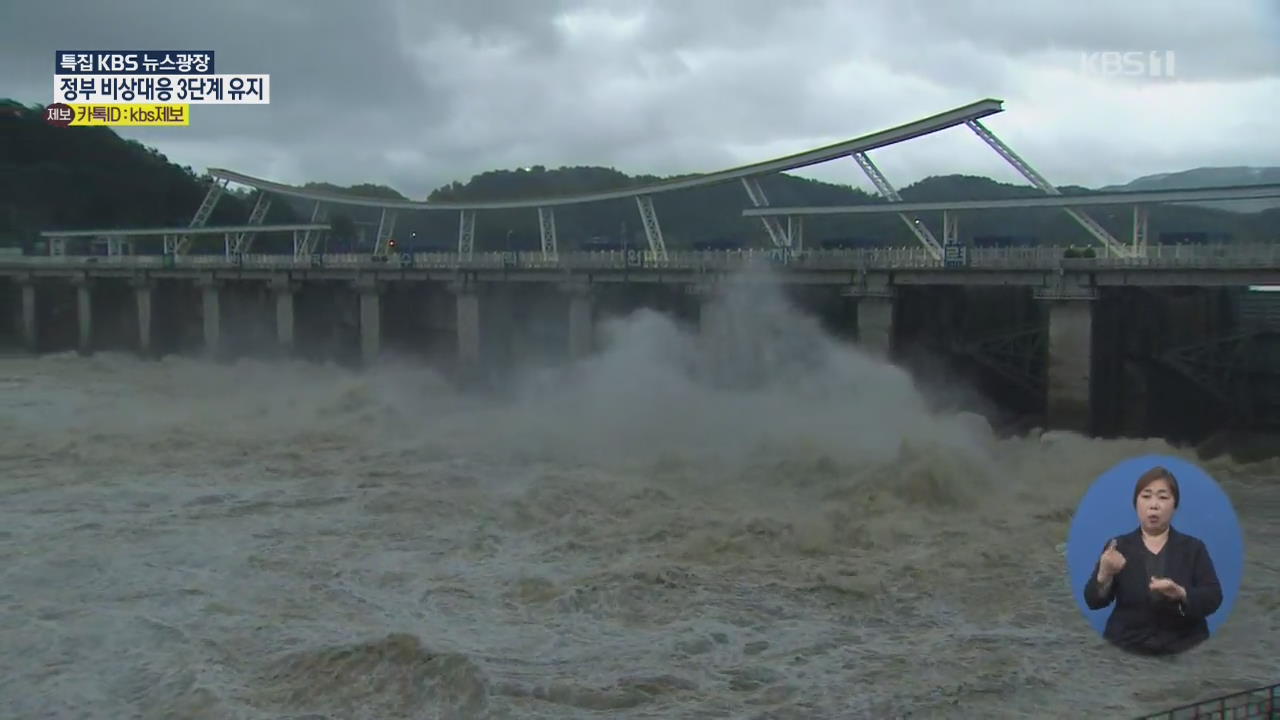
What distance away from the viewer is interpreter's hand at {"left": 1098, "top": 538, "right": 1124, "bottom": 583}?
732cm

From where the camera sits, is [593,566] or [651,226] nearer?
[593,566]

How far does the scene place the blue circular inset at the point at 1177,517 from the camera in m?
7.23

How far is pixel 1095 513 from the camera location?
24.5 ft

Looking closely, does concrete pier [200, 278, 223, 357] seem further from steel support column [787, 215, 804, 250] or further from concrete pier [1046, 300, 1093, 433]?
concrete pier [1046, 300, 1093, 433]

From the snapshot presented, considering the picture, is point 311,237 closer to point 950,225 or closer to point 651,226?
point 651,226

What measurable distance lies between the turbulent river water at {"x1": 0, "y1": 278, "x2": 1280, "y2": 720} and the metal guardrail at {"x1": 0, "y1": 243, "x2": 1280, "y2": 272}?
3433mm

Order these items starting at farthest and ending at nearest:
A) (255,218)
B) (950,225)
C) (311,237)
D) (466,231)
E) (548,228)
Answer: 1. (255,218)
2. (311,237)
3. (466,231)
4. (548,228)
5. (950,225)

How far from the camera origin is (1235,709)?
7.55m

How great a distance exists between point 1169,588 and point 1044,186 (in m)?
28.1

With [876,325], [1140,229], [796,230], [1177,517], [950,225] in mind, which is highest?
[796,230]

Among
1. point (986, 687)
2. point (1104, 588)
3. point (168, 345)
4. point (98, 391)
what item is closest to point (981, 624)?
point (986, 687)

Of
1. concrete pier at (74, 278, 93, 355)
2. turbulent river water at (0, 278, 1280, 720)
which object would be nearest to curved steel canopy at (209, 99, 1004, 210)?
turbulent river water at (0, 278, 1280, 720)

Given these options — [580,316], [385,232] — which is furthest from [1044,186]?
[385,232]

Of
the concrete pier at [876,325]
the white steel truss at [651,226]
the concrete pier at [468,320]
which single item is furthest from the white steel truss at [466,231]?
the concrete pier at [876,325]
